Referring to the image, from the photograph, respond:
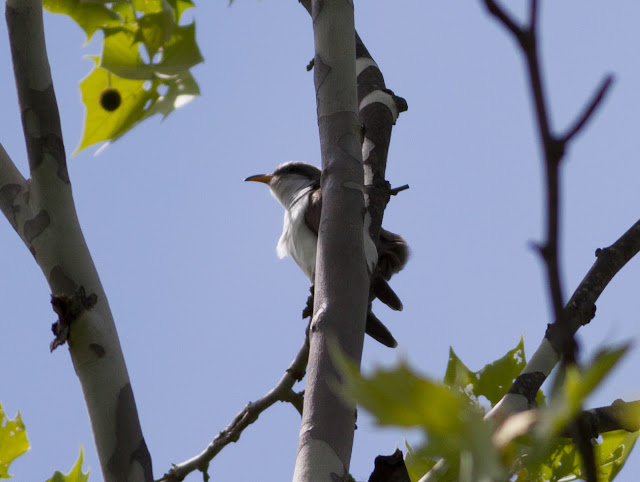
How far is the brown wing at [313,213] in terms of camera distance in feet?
15.1

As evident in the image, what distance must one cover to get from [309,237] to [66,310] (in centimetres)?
317

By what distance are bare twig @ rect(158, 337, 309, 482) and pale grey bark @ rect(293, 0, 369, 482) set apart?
0.90 metres

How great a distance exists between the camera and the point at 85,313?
5.14 feet

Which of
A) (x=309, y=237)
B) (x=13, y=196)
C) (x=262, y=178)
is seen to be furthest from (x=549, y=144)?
(x=262, y=178)

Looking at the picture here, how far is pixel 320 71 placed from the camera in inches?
81.4

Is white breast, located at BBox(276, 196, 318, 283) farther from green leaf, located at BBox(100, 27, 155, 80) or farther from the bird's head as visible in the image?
green leaf, located at BBox(100, 27, 155, 80)

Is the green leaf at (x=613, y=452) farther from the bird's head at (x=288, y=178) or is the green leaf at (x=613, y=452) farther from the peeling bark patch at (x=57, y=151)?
the bird's head at (x=288, y=178)

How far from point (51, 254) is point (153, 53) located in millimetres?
520

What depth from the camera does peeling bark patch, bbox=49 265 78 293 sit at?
1.59 meters

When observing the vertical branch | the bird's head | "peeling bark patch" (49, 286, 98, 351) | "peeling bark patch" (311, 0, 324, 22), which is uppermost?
the bird's head

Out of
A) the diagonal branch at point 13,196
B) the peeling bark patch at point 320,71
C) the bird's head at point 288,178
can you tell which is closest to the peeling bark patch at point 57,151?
the diagonal branch at point 13,196

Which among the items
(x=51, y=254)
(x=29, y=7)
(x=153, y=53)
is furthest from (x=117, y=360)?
(x=29, y=7)

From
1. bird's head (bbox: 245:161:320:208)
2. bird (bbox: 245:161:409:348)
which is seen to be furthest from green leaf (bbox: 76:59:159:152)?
bird's head (bbox: 245:161:320:208)

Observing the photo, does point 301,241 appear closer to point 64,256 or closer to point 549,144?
point 64,256
